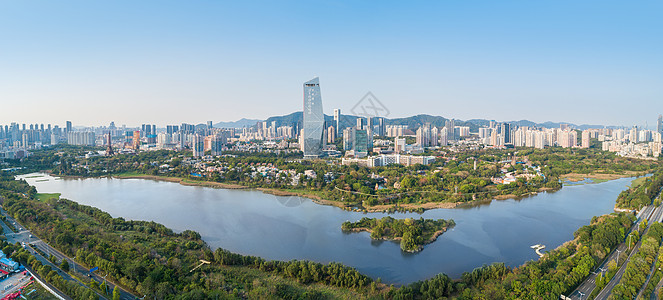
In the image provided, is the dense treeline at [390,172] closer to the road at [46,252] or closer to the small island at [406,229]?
the small island at [406,229]

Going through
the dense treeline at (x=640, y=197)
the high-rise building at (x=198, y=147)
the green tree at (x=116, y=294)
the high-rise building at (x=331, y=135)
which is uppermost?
the high-rise building at (x=331, y=135)

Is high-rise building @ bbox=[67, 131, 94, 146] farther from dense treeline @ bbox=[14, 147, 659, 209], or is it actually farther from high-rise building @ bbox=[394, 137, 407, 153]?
high-rise building @ bbox=[394, 137, 407, 153]

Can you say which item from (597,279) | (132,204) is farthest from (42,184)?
(597,279)

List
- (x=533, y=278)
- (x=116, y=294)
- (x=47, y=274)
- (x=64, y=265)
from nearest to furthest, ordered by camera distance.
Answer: (x=116, y=294)
(x=533, y=278)
(x=47, y=274)
(x=64, y=265)

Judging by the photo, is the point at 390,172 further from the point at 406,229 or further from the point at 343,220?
the point at 406,229

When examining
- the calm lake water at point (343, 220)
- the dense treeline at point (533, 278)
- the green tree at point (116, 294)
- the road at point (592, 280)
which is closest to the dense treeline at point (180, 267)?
the green tree at point (116, 294)

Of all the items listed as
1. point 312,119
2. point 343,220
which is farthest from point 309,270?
point 312,119
